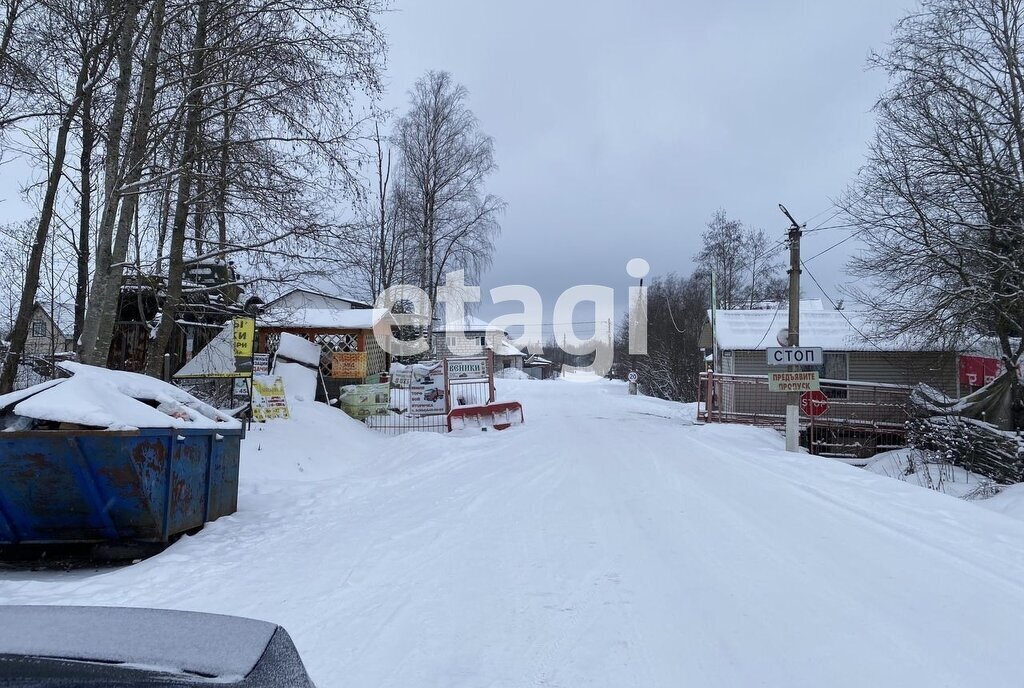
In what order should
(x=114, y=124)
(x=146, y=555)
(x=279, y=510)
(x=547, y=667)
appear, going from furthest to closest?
(x=114, y=124) → (x=279, y=510) → (x=146, y=555) → (x=547, y=667)

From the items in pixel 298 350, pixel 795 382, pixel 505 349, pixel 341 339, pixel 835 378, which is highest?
pixel 505 349

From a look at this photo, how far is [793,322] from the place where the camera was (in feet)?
47.4

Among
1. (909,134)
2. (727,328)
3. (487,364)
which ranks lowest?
(487,364)

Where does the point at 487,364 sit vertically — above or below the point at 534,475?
above

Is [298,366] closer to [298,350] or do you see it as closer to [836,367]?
[298,350]

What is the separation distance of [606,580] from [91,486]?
4673 mm

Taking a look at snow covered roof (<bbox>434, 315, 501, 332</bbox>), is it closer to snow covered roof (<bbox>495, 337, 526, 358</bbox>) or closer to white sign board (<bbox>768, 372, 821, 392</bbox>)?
snow covered roof (<bbox>495, 337, 526, 358</bbox>)

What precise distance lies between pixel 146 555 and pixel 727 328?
24.4 m

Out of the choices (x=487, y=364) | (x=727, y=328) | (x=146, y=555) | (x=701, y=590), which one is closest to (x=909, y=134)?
(x=727, y=328)

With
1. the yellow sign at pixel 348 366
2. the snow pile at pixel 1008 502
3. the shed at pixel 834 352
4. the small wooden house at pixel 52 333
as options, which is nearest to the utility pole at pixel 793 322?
the snow pile at pixel 1008 502

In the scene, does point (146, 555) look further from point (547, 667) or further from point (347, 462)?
point (347, 462)

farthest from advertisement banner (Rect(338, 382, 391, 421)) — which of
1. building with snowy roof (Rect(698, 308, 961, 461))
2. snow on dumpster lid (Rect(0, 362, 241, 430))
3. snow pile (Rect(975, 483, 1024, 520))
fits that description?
snow pile (Rect(975, 483, 1024, 520))

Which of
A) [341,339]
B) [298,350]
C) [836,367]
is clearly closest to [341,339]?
[341,339]

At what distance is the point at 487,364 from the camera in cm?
1631
